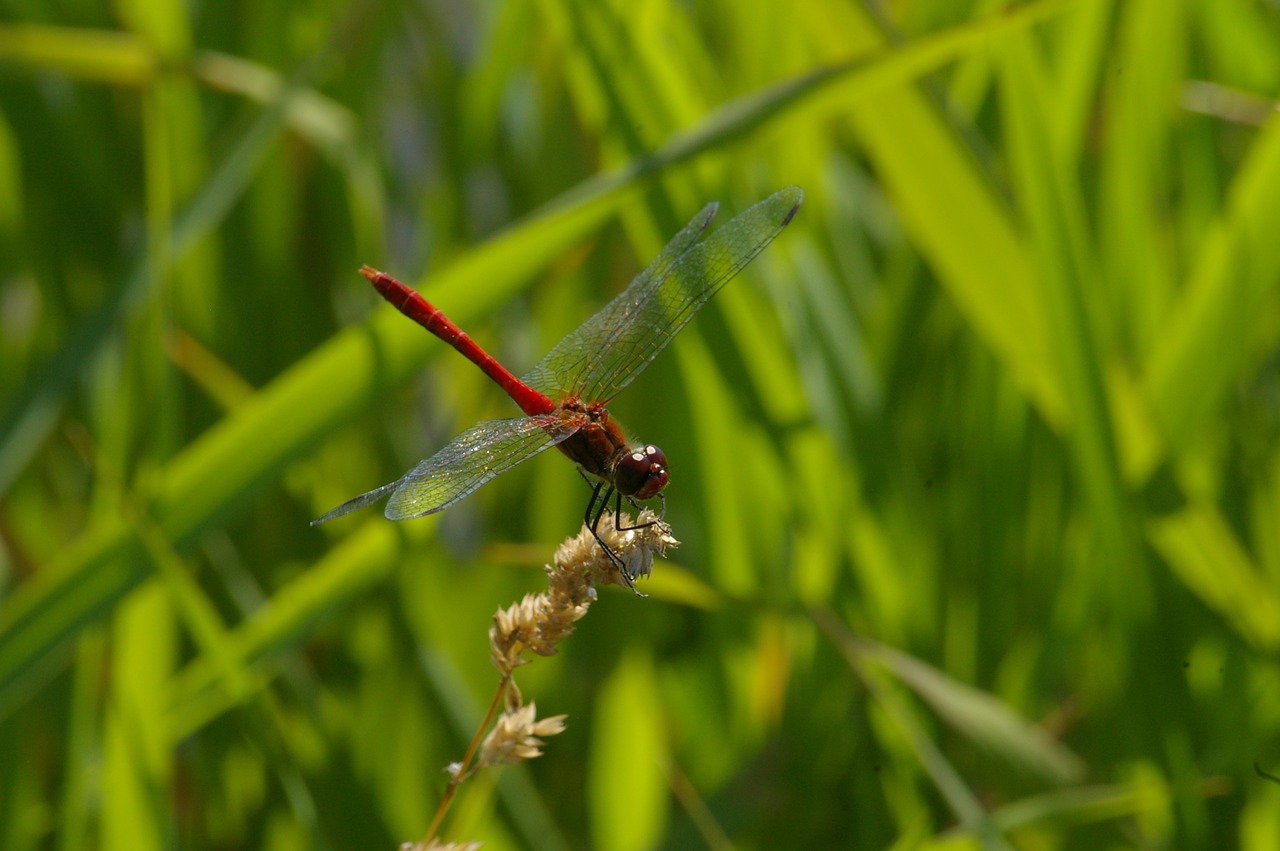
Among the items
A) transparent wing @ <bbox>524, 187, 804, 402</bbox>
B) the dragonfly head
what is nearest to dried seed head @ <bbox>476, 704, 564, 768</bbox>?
the dragonfly head

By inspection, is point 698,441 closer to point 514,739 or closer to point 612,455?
point 612,455

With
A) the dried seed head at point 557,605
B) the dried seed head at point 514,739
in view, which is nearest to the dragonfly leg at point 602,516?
the dried seed head at point 557,605

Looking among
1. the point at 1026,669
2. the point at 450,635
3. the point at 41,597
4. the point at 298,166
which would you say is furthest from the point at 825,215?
the point at 41,597

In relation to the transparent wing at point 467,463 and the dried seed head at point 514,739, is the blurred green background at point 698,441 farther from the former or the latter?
the dried seed head at point 514,739

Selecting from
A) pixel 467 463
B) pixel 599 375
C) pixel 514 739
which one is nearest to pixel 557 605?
pixel 514 739

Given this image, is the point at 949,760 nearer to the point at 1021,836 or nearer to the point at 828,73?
the point at 1021,836

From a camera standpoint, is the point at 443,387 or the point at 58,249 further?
the point at 443,387
